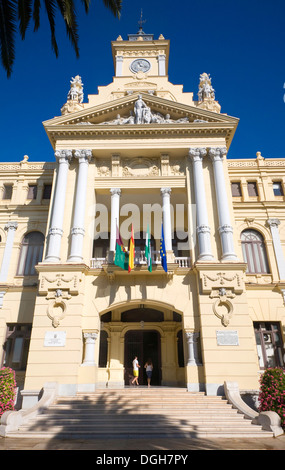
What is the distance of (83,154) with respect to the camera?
20.7 meters

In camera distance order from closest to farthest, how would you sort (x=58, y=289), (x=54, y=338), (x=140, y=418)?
(x=140, y=418) < (x=54, y=338) < (x=58, y=289)

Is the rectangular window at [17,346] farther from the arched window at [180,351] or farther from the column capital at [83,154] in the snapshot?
Answer: the column capital at [83,154]

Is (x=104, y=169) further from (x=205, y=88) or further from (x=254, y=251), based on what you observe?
(x=254, y=251)

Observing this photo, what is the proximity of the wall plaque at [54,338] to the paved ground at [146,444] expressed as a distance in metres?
5.62

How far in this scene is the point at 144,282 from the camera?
17938 mm

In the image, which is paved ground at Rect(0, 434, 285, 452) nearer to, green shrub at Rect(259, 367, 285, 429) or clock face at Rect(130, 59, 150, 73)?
green shrub at Rect(259, 367, 285, 429)

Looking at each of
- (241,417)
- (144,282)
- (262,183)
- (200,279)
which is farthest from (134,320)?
(262,183)

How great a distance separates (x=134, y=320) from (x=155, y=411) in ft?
28.6

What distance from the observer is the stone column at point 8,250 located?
68.5 feet

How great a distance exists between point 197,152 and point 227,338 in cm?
1168

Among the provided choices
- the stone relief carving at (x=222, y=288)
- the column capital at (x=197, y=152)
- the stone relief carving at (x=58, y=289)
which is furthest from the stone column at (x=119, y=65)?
the stone relief carving at (x=222, y=288)

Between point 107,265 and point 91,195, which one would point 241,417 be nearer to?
point 107,265

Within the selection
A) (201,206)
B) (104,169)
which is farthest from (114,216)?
(201,206)

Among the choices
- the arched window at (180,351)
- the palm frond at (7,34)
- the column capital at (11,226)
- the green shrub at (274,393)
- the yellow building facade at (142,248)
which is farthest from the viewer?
→ the column capital at (11,226)
